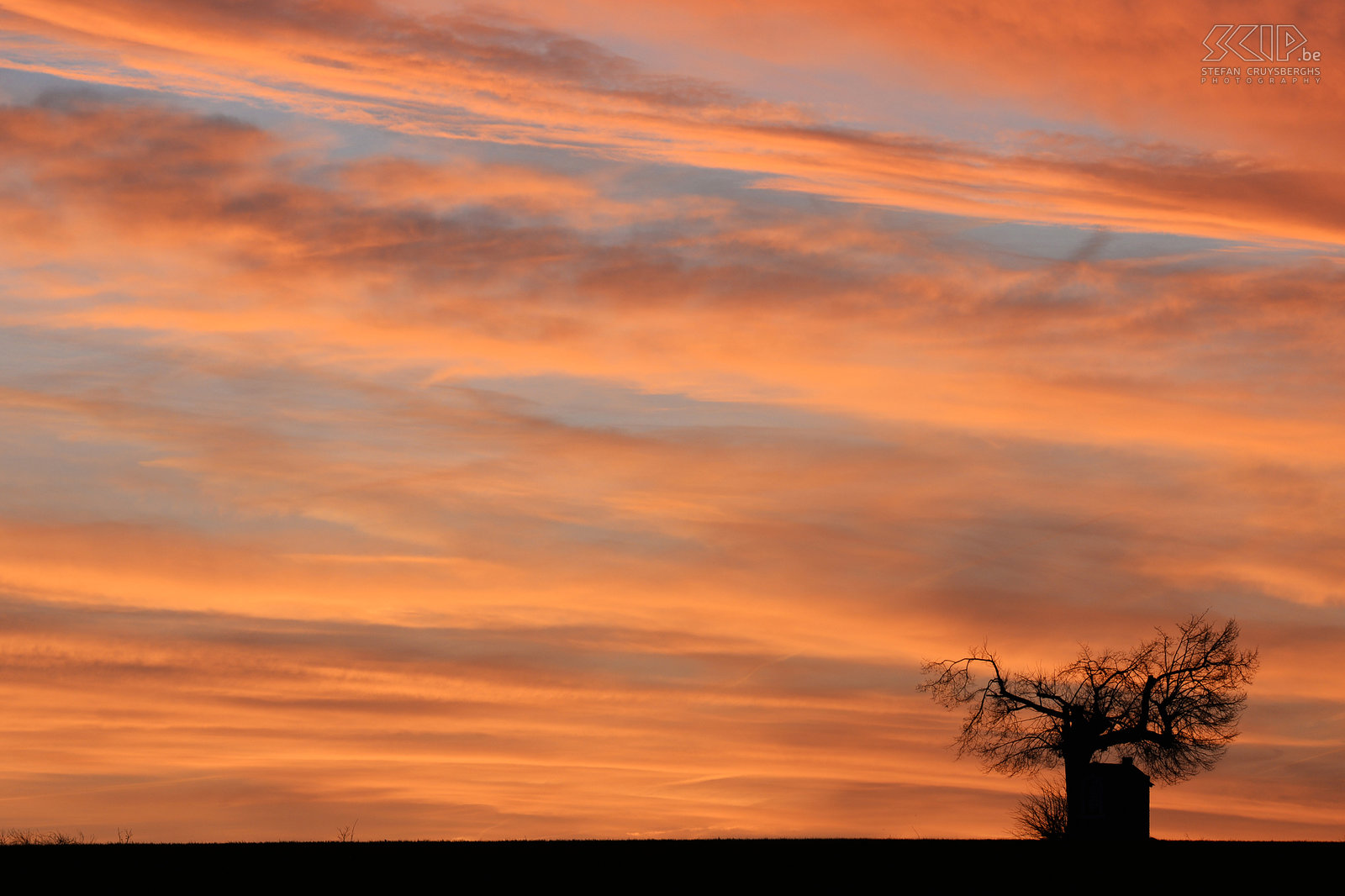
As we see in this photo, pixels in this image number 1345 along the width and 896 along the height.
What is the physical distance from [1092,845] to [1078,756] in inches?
1092

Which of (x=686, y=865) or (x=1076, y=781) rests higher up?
(x=1076, y=781)

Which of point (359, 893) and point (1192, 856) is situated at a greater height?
point (1192, 856)

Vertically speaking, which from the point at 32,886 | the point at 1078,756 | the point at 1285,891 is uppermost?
the point at 1078,756

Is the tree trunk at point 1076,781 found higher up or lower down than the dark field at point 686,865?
higher up

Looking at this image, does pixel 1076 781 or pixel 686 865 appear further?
pixel 1076 781

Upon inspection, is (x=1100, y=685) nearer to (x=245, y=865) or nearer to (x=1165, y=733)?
(x=1165, y=733)

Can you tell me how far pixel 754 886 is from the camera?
20.5 meters

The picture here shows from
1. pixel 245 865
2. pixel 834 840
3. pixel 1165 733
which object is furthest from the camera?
pixel 1165 733

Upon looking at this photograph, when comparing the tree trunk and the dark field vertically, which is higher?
the tree trunk

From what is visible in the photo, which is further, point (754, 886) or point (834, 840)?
point (834, 840)

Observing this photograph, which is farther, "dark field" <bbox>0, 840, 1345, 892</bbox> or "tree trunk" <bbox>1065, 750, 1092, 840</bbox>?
"tree trunk" <bbox>1065, 750, 1092, 840</bbox>

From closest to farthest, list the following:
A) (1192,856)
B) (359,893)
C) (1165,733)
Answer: (359,893) → (1192,856) → (1165,733)

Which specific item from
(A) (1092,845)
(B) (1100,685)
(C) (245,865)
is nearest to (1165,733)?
(B) (1100,685)

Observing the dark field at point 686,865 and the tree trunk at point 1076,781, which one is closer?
the dark field at point 686,865
